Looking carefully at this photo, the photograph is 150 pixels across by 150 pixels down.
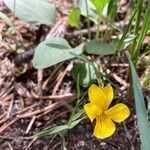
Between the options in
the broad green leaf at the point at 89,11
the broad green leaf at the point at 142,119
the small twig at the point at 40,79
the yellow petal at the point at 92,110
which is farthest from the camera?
the broad green leaf at the point at 89,11

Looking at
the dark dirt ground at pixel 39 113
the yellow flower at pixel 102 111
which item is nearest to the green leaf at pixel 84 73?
the dark dirt ground at pixel 39 113

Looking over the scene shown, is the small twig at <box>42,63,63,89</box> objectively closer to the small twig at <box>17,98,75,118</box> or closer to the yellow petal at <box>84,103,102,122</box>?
the small twig at <box>17,98,75,118</box>

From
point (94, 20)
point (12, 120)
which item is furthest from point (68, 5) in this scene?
point (12, 120)

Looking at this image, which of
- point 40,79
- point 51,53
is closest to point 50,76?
point 40,79

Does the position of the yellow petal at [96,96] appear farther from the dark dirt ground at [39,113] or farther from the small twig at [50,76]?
the small twig at [50,76]

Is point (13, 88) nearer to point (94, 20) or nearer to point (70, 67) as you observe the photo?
point (70, 67)

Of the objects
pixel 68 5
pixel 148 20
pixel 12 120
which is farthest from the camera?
pixel 68 5
